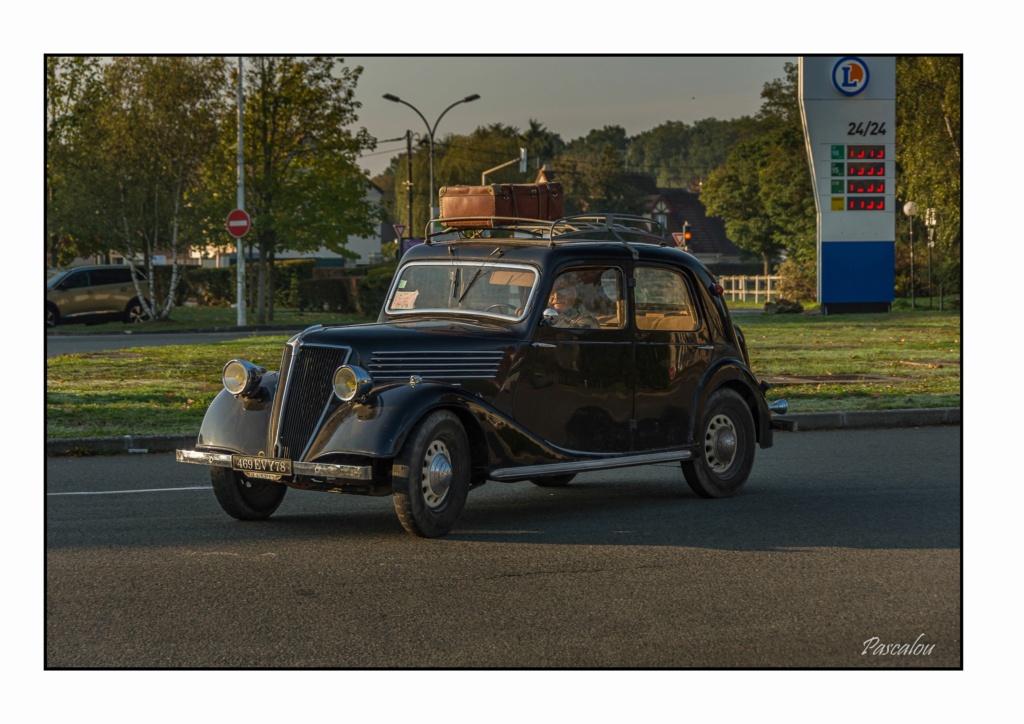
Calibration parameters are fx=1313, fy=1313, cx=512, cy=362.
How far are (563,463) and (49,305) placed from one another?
3075 cm

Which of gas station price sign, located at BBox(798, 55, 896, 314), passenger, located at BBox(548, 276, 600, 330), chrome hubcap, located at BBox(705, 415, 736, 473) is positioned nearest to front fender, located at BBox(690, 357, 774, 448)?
chrome hubcap, located at BBox(705, 415, 736, 473)

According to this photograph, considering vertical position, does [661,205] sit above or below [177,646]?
above

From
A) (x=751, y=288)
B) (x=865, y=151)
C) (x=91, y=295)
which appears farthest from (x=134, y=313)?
(x=751, y=288)

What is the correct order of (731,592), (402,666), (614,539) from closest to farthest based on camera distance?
1. (402,666)
2. (731,592)
3. (614,539)

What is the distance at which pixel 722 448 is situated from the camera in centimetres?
1013

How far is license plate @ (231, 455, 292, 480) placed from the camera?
803cm

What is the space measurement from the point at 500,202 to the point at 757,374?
1012 cm

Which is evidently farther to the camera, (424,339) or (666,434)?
(666,434)

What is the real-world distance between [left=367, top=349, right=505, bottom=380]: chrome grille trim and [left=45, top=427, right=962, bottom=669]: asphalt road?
40.1 inches

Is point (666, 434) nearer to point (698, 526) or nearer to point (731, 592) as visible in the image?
point (698, 526)

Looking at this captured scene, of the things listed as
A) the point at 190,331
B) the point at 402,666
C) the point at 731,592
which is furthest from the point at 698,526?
the point at 190,331

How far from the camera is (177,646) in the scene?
5719mm

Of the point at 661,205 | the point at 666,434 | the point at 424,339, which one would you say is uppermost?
the point at 661,205

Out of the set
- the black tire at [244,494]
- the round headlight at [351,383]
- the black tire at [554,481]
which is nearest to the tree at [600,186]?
the black tire at [554,481]
